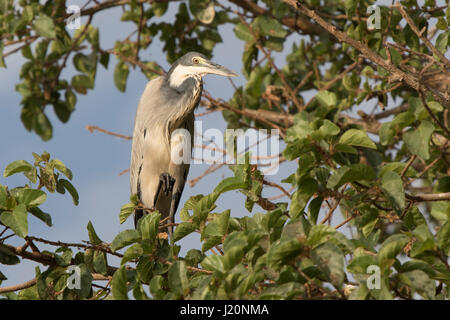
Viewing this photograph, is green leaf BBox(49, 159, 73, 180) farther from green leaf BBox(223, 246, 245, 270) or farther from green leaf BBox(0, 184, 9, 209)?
green leaf BBox(223, 246, 245, 270)

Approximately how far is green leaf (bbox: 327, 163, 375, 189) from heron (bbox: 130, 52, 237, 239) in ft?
5.45

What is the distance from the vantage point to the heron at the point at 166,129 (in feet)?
10.7

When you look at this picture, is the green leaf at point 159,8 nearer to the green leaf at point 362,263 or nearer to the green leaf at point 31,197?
the green leaf at point 31,197

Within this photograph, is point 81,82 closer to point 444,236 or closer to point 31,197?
point 31,197

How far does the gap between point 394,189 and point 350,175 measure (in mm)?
129

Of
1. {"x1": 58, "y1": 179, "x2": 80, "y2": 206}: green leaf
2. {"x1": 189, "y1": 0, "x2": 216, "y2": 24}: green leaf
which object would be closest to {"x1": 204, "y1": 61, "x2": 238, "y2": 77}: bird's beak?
{"x1": 189, "y1": 0, "x2": 216, "y2": 24}: green leaf

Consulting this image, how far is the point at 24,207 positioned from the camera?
1743 mm

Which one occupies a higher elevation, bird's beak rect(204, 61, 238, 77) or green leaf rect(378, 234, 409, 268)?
bird's beak rect(204, 61, 238, 77)

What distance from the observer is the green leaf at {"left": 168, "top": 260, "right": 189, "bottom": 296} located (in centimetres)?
147

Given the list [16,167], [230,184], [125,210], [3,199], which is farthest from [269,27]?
[3,199]

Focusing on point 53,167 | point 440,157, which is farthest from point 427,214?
point 53,167

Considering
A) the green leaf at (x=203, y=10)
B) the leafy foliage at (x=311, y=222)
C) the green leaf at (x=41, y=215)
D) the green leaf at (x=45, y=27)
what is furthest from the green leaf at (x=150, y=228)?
the green leaf at (x=203, y=10)
